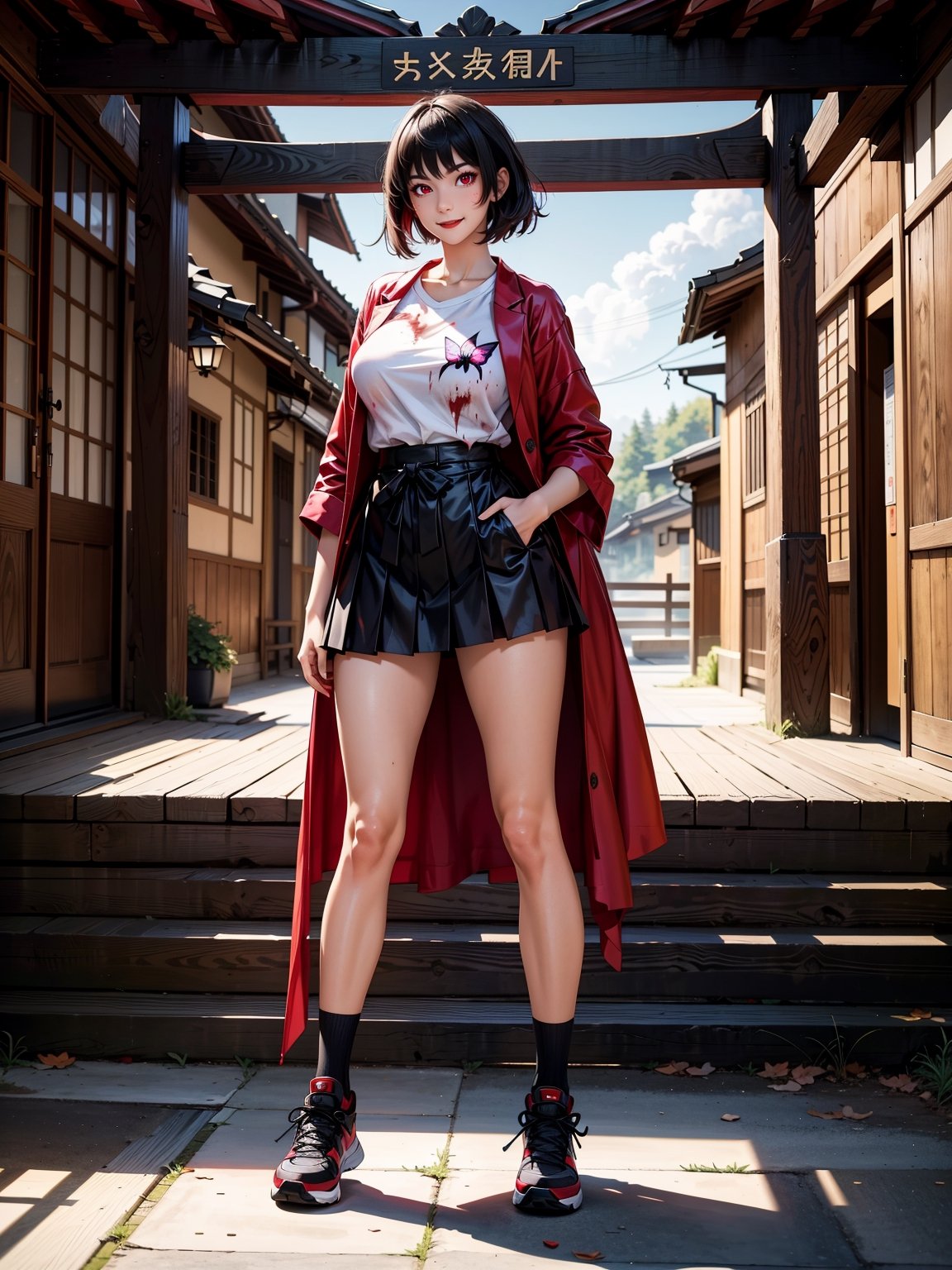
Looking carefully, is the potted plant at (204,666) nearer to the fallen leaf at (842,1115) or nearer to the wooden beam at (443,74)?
the wooden beam at (443,74)

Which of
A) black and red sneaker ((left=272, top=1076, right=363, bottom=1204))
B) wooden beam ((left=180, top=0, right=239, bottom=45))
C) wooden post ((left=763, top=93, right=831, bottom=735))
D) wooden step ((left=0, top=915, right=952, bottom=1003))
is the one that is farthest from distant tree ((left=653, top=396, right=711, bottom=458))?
black and red sneaker ((left=272, top=1076, right=363, bottom=1204))

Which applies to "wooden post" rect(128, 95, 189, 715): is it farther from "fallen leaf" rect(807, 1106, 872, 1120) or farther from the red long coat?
"fallen leaf" rect(807, 1106, 872, 1120)

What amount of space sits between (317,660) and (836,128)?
13.1 feet

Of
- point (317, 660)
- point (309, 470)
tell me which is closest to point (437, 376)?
point (317, 660)

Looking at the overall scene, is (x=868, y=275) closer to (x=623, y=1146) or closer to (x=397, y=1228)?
(x=623, y=1146)

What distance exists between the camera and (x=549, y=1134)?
7.00 feet

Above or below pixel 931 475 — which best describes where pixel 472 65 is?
above

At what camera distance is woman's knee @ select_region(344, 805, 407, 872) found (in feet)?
7.14

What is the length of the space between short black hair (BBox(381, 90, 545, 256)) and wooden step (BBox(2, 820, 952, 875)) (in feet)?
6.09

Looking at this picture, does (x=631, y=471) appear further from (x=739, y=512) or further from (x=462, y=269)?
(x=462, y=269)

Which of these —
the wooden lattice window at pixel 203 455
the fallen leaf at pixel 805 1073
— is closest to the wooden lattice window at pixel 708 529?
the wooden lattice window at pixel 203 455

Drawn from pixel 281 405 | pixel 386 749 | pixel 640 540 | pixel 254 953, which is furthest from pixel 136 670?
pixel 640 540

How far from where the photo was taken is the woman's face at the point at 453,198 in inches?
87.9

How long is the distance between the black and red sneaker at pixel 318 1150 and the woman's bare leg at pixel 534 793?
424 mm
